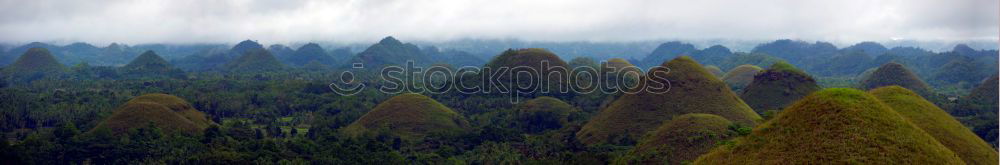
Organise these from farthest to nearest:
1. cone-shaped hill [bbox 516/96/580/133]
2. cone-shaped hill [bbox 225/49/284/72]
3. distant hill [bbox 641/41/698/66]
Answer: distant hill [bbox 641/41/698/66] < cone-shaped hill [bbox 225/49/284/72] < cone-shaped hill [bbox 516/96/580/133]

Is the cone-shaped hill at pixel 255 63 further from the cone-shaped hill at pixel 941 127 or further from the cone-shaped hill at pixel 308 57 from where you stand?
the cone-shaped hill at pixel 941 127

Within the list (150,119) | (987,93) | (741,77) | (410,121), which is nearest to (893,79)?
(987,93)

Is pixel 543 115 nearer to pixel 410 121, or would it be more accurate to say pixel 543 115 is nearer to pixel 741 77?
pixel 410 121

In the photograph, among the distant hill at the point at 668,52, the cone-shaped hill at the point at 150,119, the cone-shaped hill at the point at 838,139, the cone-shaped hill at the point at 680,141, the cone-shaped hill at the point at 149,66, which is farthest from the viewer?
the distant hill at the point at 668,52

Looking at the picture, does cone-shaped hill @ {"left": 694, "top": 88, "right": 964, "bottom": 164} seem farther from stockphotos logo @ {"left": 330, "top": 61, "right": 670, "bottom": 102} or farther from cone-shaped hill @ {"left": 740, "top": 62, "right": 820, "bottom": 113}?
stockphotos logo @ {"left": 330, "top": 61, "right": 670, "bottom": 102}

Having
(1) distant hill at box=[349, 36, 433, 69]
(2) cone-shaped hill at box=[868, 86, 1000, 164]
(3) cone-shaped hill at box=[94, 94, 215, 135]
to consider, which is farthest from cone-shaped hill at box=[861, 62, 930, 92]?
(1) distant hill at box=[349, 36, 433, 69]

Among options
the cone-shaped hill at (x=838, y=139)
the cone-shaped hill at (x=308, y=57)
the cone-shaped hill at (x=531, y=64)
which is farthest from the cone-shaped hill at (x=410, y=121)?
the cone-shaped hill at (x=308, y=57)

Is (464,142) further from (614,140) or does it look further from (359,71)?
(359,71)
